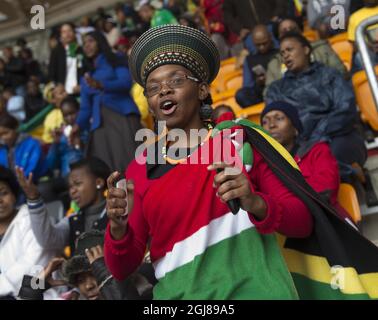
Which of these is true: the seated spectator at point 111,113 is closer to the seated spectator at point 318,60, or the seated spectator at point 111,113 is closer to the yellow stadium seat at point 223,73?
the seated spectator at point 318,60

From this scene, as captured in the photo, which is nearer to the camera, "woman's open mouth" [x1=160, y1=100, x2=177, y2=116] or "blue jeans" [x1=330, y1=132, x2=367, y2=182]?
"woman's open mouth" [x1=160, y1=100, x2=177, y2=116]

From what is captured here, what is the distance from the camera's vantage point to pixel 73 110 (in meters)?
5.98

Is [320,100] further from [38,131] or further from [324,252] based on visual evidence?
[38,131]

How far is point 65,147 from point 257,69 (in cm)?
220

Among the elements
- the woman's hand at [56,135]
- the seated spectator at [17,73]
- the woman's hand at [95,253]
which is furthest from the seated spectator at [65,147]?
Answer: the seated spectator at [17,73]

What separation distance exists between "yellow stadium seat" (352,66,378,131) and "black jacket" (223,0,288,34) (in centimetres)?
306

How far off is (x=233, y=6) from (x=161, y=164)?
6164mm

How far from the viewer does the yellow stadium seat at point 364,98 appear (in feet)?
14.3

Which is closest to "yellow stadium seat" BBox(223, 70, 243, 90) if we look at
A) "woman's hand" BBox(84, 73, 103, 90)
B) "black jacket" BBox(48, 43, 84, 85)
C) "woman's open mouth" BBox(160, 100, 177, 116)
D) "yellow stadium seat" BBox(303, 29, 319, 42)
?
"yellow stadium seat" BBox(303, 29, 319, 42)

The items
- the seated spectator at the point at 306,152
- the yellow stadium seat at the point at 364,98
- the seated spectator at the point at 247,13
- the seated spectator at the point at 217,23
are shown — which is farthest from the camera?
the seated spectator at the point at 217,23

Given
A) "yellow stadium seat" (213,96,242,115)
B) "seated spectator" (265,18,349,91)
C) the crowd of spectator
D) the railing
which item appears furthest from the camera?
"yellow stadium seat" (213,96,242,115)

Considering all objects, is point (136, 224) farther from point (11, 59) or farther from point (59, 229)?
point (11, 59)

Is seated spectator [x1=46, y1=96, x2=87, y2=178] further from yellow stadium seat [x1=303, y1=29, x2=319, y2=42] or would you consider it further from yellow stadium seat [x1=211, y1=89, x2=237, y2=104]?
yellow stadium seat [x1=303, y1=29, x2=319, y2=42]

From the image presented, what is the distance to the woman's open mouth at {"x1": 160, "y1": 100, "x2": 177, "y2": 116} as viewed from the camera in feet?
6.37
